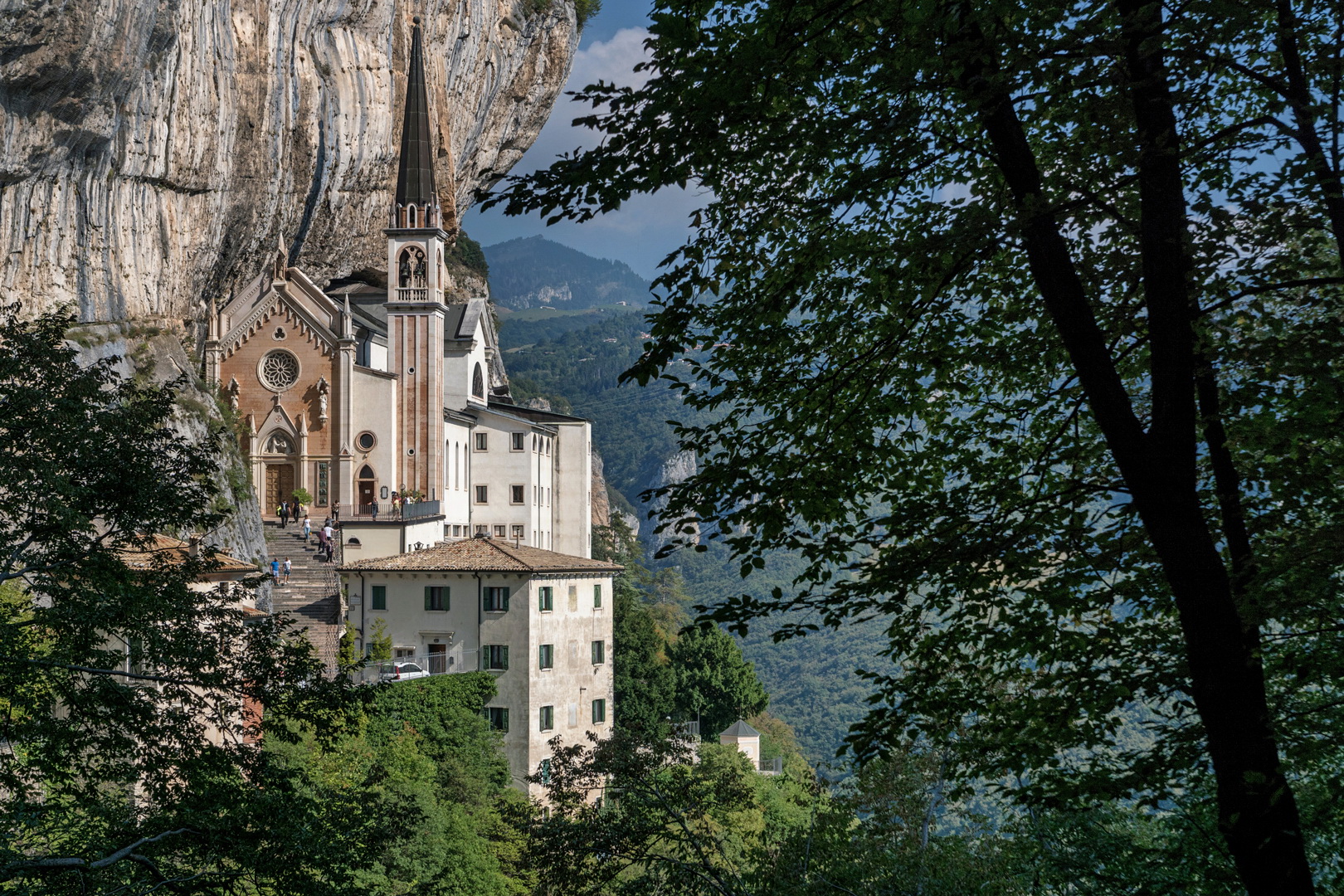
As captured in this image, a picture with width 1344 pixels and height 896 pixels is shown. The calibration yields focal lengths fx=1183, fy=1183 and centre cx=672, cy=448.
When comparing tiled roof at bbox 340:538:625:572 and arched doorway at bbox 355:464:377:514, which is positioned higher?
arched doorway at bbox 355:464:377:514

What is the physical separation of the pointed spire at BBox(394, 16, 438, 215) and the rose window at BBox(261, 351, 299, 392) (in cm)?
980

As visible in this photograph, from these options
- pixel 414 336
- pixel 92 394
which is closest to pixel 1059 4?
pixel 92 394

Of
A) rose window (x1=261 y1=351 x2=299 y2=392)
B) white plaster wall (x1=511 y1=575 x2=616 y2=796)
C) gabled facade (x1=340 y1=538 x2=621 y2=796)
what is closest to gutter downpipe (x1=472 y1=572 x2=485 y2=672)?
gabled facade (x1=340 y1=538 x2=621 y2=796)

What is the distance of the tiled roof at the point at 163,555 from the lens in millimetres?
12859

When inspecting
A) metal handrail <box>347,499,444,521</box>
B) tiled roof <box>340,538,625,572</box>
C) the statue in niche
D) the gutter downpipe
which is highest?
the statue in niche

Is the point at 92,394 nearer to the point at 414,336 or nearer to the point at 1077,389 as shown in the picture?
the point at 1077,389

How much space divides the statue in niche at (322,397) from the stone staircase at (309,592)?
283 inches

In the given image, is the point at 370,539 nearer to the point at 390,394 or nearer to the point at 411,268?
the point at 390,394

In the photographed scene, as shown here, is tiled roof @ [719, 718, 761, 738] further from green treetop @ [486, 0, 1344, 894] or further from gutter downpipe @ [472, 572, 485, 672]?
green treetop @ [486, 0, 1344, 894]

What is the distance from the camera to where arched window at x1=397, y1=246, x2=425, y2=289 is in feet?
190

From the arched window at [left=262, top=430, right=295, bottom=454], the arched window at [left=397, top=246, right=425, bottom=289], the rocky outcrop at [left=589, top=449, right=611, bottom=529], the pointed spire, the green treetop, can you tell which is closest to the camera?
the green treetop

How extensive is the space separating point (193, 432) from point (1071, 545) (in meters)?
39.2

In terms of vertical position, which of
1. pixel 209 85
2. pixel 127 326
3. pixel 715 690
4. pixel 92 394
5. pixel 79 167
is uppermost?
pixel 209 85

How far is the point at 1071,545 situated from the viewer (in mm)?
6793
